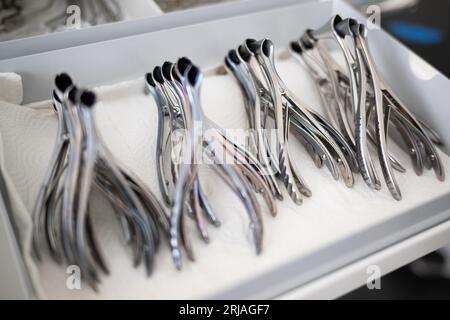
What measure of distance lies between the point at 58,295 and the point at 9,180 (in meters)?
0.13

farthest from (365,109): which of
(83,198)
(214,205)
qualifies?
(83,198)

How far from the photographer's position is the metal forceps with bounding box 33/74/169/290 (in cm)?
40

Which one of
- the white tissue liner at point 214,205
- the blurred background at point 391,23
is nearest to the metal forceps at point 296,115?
the white tissue liner at point 214,205

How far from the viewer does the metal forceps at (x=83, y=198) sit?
1.30ft

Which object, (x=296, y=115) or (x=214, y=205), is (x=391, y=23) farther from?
(x=214, y=205)

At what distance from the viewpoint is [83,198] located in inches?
15.7

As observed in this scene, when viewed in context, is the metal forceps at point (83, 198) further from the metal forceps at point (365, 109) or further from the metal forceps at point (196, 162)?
the metal forceps at point (365, 109)

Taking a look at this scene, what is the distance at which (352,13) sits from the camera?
709 mm

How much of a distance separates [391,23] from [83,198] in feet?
2.26

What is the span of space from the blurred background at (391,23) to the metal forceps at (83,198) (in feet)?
0.77

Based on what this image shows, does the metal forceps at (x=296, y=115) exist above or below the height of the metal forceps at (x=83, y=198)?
above

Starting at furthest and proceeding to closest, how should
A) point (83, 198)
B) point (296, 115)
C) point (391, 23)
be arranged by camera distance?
point (391, 23)
point (296, 115)
point (83, 198)

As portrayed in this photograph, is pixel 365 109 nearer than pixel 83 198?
No

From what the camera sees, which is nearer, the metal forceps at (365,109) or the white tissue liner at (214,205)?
the white tissue liner at (214,205)
